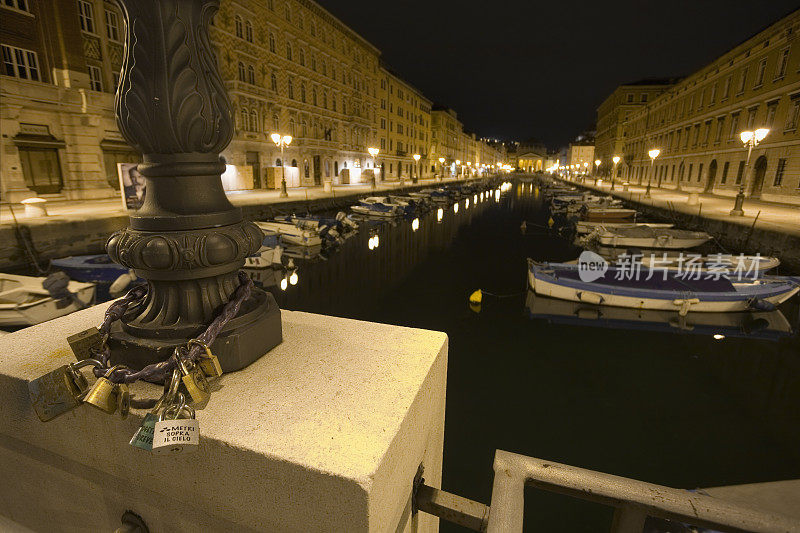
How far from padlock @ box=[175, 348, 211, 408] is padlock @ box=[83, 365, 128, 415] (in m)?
0.23

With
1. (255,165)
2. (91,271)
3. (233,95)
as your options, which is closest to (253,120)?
(233,95)

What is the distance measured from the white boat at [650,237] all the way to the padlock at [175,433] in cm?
2381

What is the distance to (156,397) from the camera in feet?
5.03

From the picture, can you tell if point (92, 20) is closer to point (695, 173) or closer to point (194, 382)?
point (194, 382)

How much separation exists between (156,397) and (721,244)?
24.7m

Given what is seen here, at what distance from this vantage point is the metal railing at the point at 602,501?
134 cm

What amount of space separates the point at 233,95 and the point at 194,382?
32.4 meters

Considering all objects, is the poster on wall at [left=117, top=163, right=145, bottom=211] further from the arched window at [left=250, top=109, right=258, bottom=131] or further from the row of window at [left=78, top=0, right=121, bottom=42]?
the arched window at [left=250, top=109, right=258, bottom=131]

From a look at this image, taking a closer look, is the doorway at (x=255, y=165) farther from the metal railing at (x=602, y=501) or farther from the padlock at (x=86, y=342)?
the metal railing at (x=602, y=501)

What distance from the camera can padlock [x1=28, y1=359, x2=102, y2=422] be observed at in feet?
4.72

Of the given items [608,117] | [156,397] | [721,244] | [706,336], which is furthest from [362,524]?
[608,117]

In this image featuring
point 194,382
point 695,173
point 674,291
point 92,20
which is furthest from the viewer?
point 695,173

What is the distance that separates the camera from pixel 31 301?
8.86m

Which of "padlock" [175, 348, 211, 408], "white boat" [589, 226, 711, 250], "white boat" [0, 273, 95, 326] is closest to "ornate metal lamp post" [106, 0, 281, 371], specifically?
"padlock" [175, 348, 211, 408]
